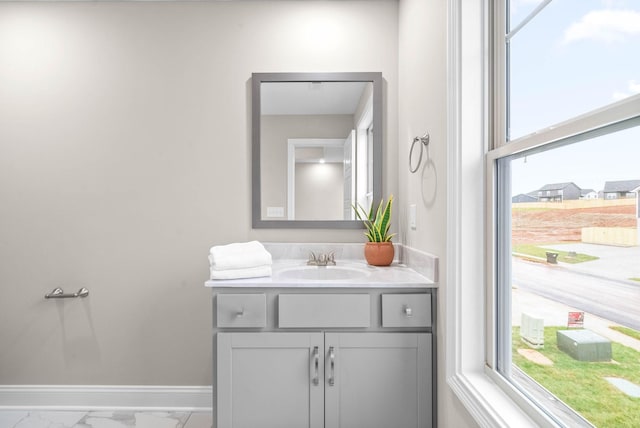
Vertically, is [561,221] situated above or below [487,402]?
above

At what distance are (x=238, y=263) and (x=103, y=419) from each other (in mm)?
1292

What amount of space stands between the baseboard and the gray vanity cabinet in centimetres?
70

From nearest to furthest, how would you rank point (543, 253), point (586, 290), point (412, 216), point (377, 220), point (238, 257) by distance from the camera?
1. point (586, 290)
2. point (543, 253)
3. point (238, 257)
4. point (412, 216)
5. point (377, 220)

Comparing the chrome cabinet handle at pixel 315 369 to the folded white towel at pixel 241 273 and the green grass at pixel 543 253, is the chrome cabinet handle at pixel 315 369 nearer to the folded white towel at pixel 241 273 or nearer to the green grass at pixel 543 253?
the folded white towel at pixel 241 273

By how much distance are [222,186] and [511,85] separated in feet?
5.13

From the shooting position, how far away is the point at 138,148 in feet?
7.11

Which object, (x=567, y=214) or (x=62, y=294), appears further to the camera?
(x=62, y=294)

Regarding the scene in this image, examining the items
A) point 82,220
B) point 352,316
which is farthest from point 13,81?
point 352,316

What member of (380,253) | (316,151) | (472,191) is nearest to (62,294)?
(316,151)

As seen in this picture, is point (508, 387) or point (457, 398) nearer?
point (508, 387)

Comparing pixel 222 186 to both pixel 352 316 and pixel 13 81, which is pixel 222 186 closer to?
pixel 352 316

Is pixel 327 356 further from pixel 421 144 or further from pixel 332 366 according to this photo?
pixel 421 144

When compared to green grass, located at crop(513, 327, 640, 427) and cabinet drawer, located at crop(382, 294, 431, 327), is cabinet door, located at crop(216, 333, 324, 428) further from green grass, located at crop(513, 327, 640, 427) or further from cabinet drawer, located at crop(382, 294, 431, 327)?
green grass, located at crop(513, 327, 640, 427)

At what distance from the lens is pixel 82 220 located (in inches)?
85.5
